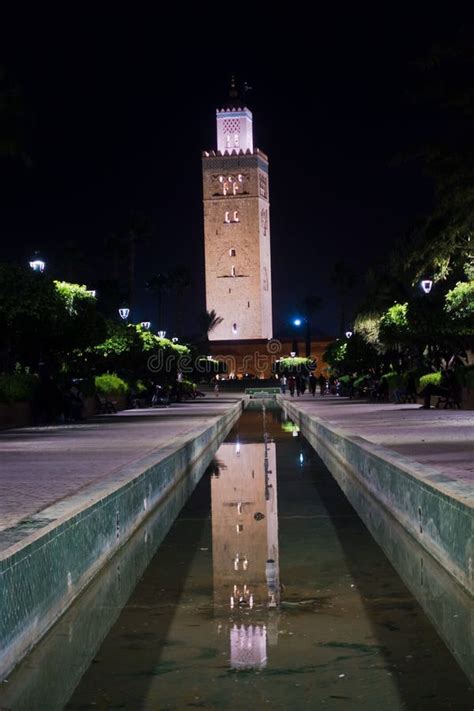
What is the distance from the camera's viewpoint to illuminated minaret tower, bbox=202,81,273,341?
112625mm

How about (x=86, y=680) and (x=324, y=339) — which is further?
(x=324, y=339)

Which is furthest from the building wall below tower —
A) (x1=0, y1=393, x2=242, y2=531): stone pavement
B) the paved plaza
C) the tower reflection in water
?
the tower reflection in water

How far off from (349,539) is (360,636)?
3669mm

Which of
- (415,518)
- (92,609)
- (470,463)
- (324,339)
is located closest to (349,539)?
(415,518)

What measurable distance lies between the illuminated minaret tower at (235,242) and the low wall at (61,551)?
101 metres

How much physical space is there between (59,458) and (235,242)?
3897 inches

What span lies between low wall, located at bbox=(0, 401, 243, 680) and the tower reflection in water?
79cm

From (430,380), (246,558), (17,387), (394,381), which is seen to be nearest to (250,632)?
(246,558)

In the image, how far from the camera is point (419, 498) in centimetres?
928

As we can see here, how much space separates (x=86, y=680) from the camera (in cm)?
533

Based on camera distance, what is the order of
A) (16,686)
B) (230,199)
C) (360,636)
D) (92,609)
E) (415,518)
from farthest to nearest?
(230,199)
(415,518)
(92,609)
(360,636)
(16,686)

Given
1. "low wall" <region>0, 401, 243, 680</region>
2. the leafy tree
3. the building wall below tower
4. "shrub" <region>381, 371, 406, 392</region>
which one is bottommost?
"low wall" <region>0, 401, 243, 680</region>

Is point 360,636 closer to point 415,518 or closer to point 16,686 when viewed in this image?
point 16,686

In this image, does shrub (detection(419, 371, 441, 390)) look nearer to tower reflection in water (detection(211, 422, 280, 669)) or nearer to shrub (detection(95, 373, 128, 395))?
shrub (detection(95, 373, 128, 395))
